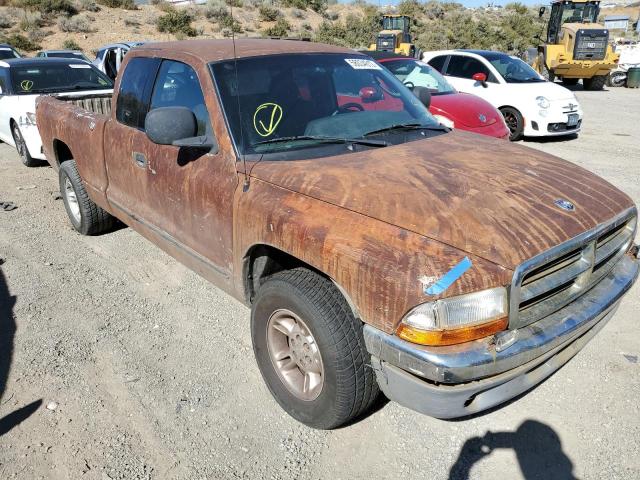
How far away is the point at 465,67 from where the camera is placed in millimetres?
11070

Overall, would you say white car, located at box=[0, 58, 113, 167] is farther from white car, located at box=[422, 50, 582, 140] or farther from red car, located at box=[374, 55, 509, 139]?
white car, located at box=[422, 50, 582, 140]

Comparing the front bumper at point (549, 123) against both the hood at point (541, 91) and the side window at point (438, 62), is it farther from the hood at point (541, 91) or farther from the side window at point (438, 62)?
the side window at point (438, 62)

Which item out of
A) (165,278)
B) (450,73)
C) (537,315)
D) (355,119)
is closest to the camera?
(537,315)

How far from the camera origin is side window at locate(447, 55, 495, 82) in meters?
10.9

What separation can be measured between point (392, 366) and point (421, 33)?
4498 cm

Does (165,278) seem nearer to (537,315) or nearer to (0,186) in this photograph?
(537,315)

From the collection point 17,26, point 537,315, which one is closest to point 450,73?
point 537,315

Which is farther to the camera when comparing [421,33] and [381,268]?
[421,33]

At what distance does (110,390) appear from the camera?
10.1ft

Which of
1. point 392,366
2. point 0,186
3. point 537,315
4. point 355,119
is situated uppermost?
point 355,119

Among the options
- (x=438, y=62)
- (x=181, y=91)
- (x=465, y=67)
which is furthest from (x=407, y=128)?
(x=438, y=62)

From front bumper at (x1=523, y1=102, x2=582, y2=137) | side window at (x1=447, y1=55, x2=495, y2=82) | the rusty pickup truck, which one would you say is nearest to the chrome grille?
the rusty pickup truck

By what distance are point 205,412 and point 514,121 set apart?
30.6 ft

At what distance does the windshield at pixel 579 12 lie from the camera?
2031 centimetres
